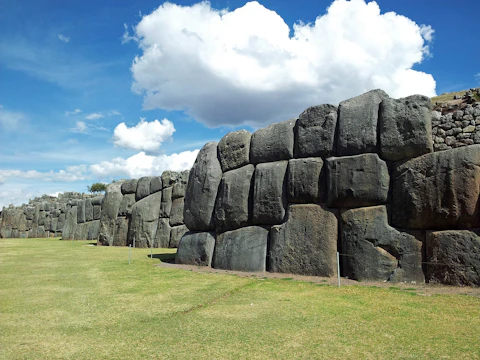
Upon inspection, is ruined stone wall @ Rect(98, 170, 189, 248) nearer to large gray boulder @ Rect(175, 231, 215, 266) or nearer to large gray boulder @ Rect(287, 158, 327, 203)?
large gray boulder @ Rect(175, 231, 215, 266)

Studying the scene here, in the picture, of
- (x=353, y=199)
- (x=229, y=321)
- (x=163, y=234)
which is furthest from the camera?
(x=163, y=234)

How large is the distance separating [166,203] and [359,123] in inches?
575

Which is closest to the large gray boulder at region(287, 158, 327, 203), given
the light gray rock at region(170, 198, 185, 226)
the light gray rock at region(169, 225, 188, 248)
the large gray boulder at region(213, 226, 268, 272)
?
the large gray boulder at region(213, 226, 268, 272)

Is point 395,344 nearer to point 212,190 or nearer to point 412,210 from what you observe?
point 412,210

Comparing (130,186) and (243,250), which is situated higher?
(130,186)

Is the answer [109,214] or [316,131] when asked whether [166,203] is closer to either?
[109,214]

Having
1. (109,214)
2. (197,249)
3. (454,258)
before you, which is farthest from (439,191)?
(109,214)

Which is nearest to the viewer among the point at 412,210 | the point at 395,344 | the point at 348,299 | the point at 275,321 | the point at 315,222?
the point at 395,344

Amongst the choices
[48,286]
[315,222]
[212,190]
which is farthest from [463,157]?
[48,286]

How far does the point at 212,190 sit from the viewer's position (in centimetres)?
1416

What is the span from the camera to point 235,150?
551 inches

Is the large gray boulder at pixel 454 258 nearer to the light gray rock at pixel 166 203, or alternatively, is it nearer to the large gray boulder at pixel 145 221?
the light gray rock at pixel 166 203

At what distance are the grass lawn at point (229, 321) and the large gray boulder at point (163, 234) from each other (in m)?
11.5

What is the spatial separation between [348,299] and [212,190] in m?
7.26
